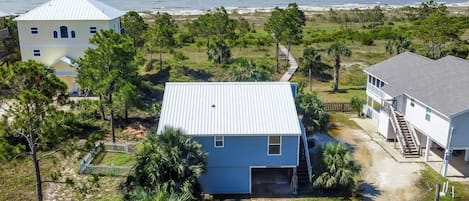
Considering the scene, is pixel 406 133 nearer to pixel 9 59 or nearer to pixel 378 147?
pixel 378 147

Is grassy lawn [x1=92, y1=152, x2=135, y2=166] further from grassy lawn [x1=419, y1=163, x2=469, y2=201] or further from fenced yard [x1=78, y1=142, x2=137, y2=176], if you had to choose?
grassy lawn [x1=419, y1=163, x2=469, y2=201]

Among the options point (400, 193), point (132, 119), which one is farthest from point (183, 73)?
point (400, 193)

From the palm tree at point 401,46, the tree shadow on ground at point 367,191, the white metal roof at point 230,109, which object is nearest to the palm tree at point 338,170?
the tree shadow on ground at point 367,191

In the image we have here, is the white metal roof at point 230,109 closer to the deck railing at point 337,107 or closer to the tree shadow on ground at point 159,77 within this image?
the deck railing at point 337,107

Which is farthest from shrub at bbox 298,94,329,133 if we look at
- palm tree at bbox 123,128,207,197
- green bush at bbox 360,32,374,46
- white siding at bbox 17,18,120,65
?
green bush at bbox 360,32,374,46

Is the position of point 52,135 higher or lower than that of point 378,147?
higher

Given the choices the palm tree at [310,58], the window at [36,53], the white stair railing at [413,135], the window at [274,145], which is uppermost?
the window at [36,53]

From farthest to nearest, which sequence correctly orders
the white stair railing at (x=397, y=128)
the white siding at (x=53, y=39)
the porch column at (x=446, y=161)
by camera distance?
1. the white siding at (x=53, y=39)
2. the white stair railing at (x=397, y=128)
3. the porch column at (x=446, y=161)
